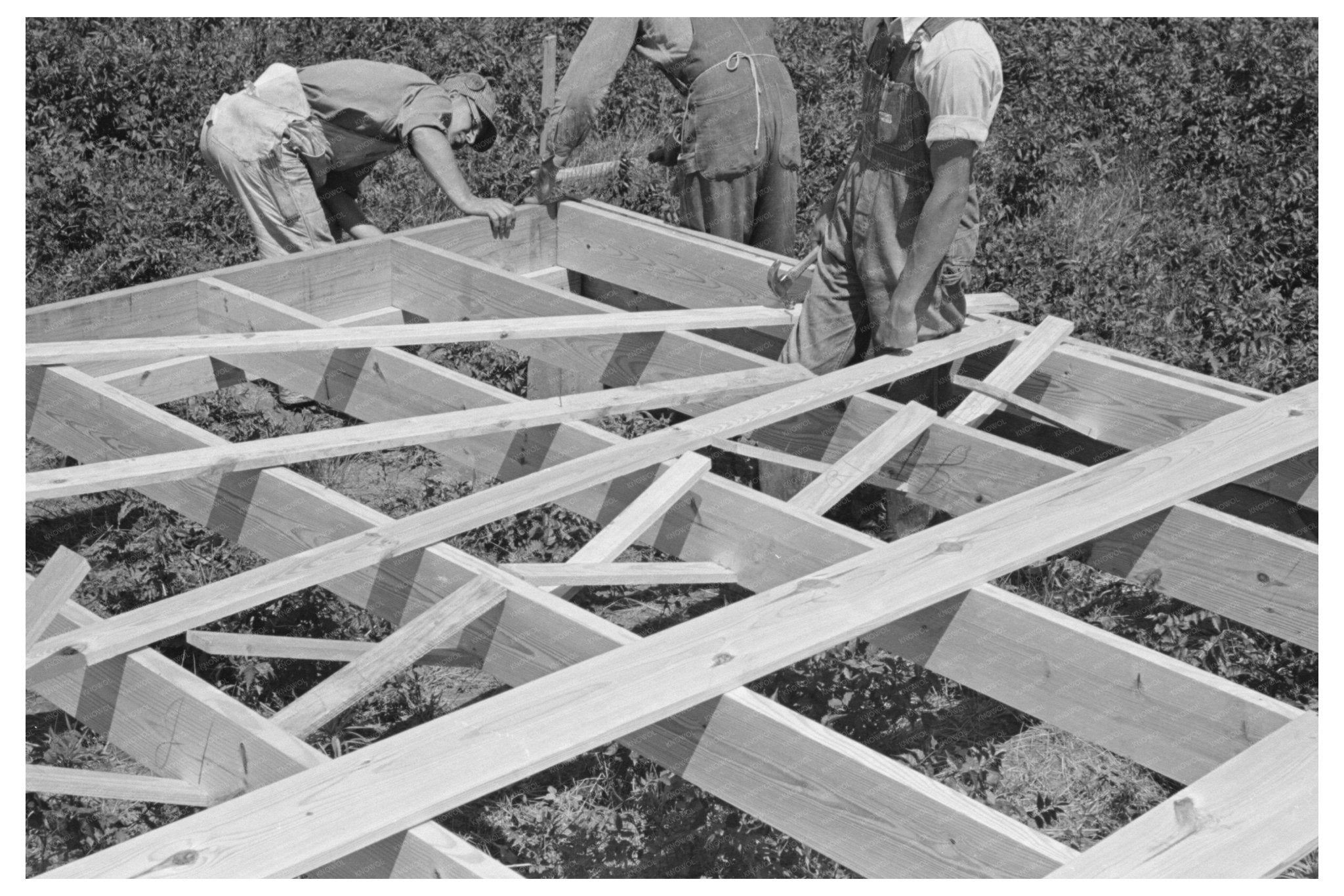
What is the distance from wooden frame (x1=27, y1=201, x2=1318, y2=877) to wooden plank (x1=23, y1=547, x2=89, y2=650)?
14 mm

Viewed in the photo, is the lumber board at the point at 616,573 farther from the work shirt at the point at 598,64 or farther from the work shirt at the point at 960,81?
the work shirt at the point at 598,64

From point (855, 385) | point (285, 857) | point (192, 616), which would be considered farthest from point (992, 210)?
point (285, 857)

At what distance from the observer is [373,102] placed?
6.04m

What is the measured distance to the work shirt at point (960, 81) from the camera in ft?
13.7

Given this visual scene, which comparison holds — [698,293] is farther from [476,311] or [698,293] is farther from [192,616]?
[192,616]

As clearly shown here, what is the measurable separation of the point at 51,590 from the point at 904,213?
2.80 meters

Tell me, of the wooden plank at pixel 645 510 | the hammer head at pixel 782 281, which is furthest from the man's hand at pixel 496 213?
the wooden plank at pixel 645 510

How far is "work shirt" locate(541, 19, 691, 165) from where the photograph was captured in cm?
607

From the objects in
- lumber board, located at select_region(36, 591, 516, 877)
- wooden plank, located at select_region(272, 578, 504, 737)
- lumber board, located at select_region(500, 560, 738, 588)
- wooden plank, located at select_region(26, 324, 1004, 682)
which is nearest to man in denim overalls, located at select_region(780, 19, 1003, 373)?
wooden plank, located at select_region(26, 324, 1004, 682)

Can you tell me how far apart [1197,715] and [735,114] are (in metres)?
3.86

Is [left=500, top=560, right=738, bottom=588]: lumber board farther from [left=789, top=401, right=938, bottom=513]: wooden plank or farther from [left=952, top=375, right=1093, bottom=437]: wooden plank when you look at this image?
[left=952, top=375, right=1093, bottom=437]: wooden plank

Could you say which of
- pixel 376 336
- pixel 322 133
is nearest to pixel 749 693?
pixel 376 336

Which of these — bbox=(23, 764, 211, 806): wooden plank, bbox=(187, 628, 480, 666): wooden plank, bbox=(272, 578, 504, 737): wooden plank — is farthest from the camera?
bbox=(187, 628, 480, 666): wooden plank

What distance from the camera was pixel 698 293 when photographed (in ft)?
20.3
